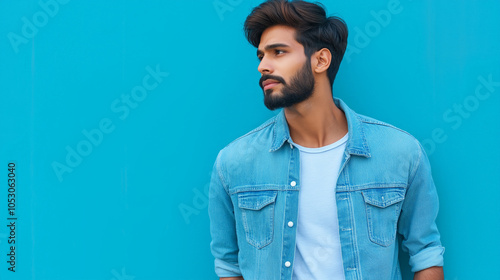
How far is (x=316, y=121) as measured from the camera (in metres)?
2.46

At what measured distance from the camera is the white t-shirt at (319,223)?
2.34 metres

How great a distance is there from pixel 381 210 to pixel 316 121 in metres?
0.50

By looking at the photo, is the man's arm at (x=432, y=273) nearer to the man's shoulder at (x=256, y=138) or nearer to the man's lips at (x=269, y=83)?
the man's shoulder at (x=256, y=138)

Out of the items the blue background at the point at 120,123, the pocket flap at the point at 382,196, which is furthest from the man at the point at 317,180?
the blue background at the point at 120,123

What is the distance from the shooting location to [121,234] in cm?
285

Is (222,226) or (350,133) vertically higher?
(350,133)

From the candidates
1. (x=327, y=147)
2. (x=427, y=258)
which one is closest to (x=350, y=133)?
(x=327, y=147)

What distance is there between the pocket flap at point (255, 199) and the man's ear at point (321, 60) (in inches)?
24.2

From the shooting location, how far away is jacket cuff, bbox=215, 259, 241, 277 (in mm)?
2561

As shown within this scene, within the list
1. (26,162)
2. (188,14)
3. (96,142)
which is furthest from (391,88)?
(26,162)

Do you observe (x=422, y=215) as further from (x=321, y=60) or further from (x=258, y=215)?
(x=321, y=60)

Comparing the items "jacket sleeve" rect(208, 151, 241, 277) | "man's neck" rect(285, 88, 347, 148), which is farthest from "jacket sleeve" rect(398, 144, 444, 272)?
"jacket sleeve" rect(208, 151, 241, 277)

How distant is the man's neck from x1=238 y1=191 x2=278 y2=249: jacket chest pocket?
0.30m

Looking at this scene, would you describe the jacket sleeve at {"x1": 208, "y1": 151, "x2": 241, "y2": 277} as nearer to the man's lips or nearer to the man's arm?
the man's lips
